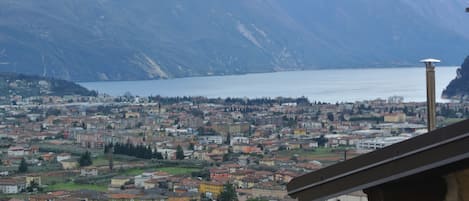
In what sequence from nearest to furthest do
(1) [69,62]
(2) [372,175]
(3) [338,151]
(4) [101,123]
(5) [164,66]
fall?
1. (2) [372,175]
2. (3) [338,151]
3. (4) [101,123]
4. (1) [69,62]
5. (5) [164,66]

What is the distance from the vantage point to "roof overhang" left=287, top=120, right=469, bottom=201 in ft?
3.56

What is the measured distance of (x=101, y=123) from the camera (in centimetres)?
2764

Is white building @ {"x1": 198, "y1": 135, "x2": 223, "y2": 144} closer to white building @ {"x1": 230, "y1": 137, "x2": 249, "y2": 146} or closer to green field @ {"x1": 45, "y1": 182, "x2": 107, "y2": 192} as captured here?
white building @ {"x1": 230, "y1": 137, "x2": 249, "y2": 146}

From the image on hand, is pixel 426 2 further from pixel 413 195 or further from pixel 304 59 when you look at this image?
pixel 413 195

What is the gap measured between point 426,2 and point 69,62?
34562mm

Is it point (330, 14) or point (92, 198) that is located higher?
point (330, 14)

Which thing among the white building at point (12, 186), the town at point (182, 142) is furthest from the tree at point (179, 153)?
the white building at point (12, 186)

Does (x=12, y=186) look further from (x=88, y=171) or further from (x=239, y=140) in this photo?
(x=239, y=140)

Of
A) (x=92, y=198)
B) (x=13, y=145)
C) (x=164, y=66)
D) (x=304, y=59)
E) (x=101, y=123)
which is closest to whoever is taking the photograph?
(x=92, y=198)

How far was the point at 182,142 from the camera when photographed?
71.8 ft

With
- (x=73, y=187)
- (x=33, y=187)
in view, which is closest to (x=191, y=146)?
(x=73, y=187)

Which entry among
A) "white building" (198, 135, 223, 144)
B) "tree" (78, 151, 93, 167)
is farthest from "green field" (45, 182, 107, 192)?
"white building" (198, 135, 223, 144)

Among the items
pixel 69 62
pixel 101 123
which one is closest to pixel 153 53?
pixel 69 62

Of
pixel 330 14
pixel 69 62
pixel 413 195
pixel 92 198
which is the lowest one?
pixel 92 198
